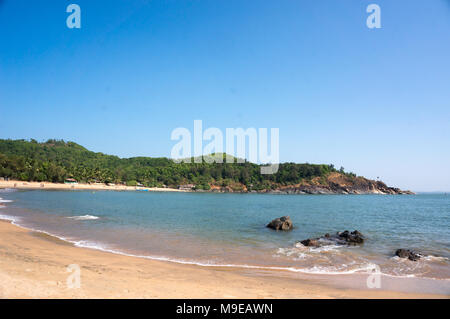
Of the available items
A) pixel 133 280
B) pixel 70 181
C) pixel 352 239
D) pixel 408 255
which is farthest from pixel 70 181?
pixel 408 255

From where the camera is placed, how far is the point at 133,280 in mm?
8641

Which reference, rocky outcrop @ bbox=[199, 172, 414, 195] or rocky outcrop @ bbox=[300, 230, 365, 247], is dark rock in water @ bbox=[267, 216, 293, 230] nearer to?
rocky outcrop @ bbox=[300, 230, 365, 247]

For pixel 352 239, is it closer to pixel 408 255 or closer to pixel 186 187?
pixel 408 255

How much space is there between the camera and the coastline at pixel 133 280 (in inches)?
277

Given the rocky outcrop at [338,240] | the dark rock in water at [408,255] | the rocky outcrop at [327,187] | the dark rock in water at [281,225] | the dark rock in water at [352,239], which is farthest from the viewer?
the rocky outcrop at [327,187]

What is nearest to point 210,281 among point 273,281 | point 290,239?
point 273,281

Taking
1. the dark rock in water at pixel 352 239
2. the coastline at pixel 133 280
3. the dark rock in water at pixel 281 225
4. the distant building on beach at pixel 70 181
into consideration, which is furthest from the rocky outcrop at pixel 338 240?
the distant building on beach at pixel 70 181

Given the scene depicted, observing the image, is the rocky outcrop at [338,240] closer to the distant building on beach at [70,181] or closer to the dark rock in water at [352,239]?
the dark rock in water at [352,239]

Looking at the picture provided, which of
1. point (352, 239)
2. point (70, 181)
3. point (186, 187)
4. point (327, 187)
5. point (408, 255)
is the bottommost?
point (186, 187)

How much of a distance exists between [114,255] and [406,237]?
23.2 meters

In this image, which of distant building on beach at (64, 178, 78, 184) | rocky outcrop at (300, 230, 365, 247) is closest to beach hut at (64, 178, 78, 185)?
distant building on beach at (64, 178, 78, 184)
